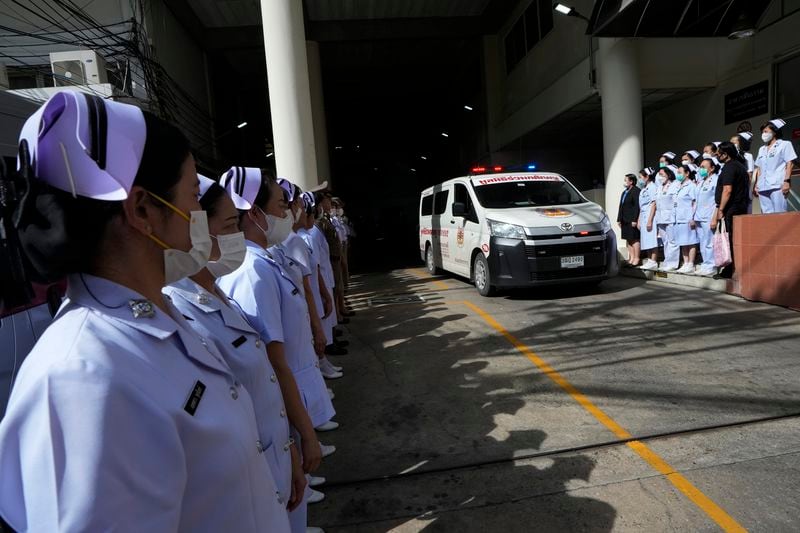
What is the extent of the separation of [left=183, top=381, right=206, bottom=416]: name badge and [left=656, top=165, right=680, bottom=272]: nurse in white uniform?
9.40 metres

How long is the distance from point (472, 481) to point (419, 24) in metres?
19.1

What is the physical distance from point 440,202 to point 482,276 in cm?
284

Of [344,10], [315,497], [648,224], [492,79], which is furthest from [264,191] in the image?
[492,79]

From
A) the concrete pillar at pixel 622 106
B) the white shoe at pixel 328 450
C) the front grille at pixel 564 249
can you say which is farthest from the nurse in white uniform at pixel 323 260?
the concrete pillar at pixel 622 106

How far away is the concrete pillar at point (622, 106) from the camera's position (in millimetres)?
11398

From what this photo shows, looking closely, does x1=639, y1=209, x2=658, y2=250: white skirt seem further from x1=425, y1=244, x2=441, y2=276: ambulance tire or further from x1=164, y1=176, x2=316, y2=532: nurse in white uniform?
x1=164, y1=176, x2=316, y2=532: nurse in white uniform

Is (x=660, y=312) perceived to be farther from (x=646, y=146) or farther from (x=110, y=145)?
(x=646, y=146)

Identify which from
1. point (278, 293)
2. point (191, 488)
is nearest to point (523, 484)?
point (278, 293)

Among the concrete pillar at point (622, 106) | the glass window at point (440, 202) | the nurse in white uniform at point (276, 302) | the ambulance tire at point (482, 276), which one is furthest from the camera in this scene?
the concrete pillar at point (622, 106)

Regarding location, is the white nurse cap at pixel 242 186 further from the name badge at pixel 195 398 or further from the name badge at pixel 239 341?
the name badge at pixel 195 398

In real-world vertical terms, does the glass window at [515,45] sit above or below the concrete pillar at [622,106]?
above

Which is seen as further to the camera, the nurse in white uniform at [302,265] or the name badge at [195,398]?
the nurse in white uniform at [302,265]

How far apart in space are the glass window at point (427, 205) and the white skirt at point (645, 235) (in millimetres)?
4421

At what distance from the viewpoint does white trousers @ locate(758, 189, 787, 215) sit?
8.13 meters
